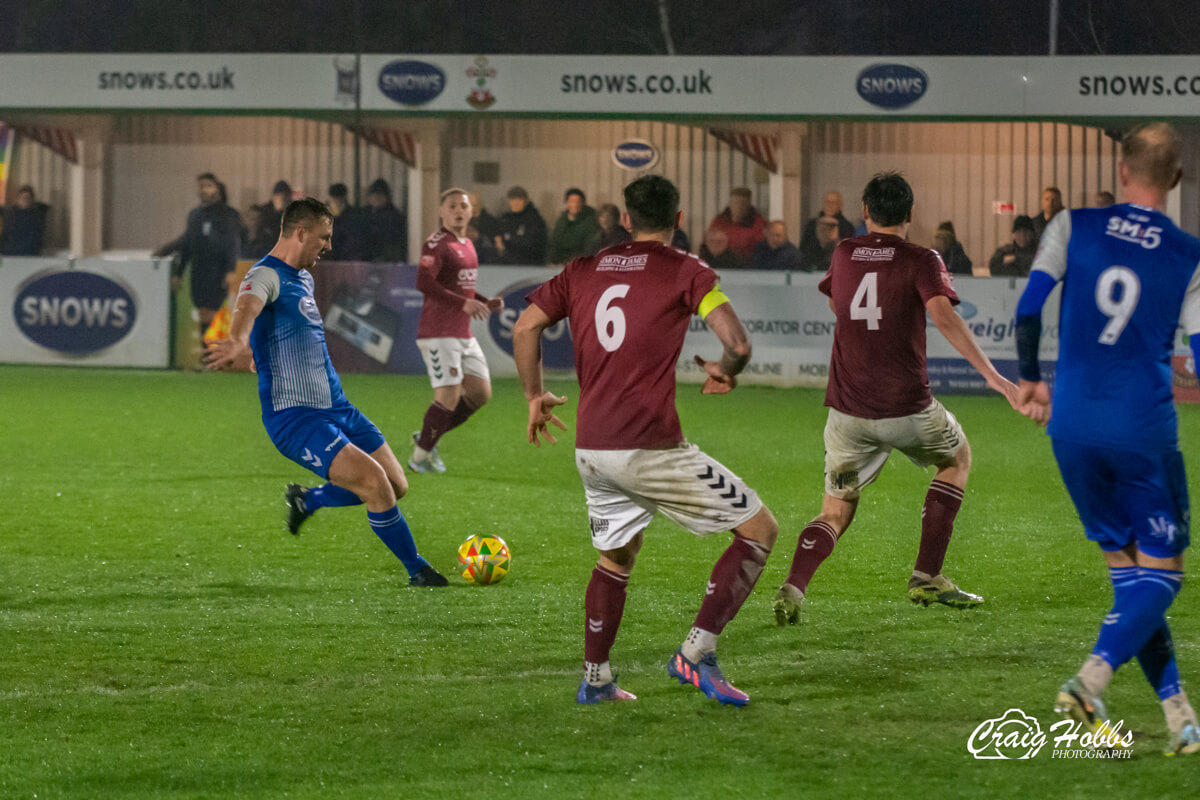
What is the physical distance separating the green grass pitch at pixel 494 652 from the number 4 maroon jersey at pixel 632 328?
971 millimetres

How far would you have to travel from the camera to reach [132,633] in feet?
21.4

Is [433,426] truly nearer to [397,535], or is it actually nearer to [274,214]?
[397,535]

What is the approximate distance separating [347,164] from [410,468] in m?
13.7

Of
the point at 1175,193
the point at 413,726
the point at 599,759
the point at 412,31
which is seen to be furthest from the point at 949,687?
the point at 412,31

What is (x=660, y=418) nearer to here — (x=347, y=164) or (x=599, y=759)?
(x=599, y=759)

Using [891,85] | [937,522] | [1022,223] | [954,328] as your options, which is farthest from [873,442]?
[891,85]

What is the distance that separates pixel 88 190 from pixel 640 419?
21.0 m

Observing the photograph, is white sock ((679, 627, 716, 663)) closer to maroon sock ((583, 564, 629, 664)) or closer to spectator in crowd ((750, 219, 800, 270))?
maroon sock ((583, 564, 629, 664))

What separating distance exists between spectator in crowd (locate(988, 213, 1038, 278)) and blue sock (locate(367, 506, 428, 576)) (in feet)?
39.4

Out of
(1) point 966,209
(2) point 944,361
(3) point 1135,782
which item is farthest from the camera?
(1) point 966,209

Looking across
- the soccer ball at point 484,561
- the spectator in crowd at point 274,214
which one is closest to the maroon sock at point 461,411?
the soccer ball at point 484,561

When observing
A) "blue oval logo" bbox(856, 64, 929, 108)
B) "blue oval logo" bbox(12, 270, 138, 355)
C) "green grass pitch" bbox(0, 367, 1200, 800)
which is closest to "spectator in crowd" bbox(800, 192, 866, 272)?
"blue oval logo" bbox(856, 64, 929, 108)

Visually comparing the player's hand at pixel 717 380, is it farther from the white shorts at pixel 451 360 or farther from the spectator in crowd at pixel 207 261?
the spectator in crowd at pixel 207 261

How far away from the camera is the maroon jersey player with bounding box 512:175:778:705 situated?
518 cm
